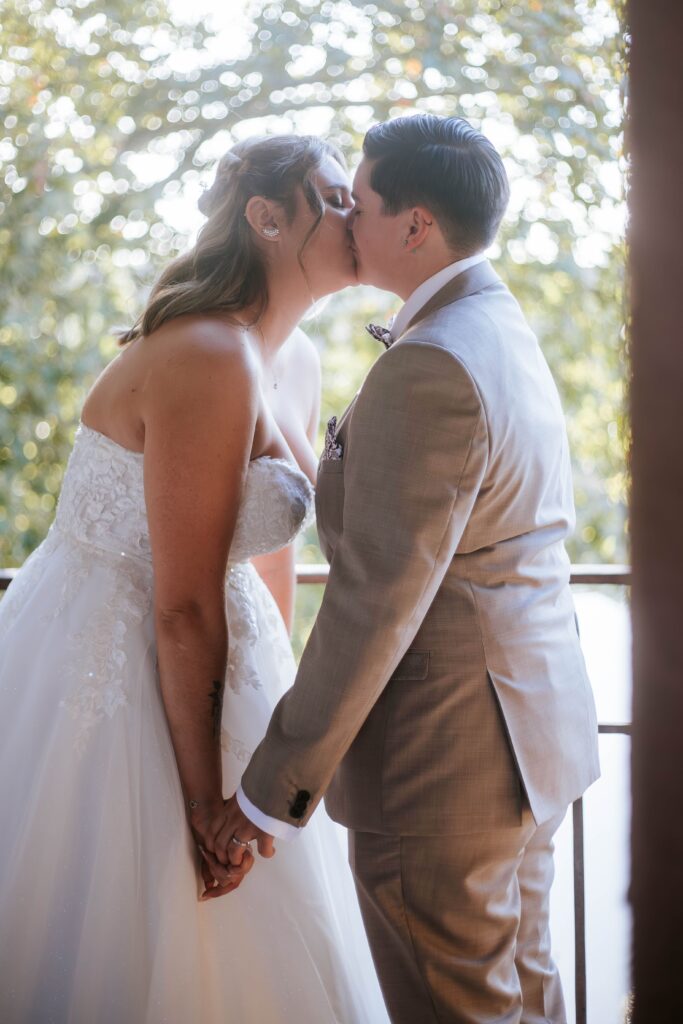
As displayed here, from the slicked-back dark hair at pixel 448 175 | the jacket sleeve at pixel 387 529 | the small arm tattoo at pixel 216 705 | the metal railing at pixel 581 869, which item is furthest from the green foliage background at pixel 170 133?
the jacket sleeve at pixel 387 529

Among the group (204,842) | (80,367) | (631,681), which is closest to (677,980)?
(631,681)

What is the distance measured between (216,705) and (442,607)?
50 cm

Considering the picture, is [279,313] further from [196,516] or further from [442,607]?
[442,607]

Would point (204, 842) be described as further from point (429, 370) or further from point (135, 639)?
point (429, 370)

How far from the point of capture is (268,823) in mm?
1556

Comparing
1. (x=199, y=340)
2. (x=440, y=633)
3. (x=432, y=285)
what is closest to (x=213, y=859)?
(x=440, y=633)

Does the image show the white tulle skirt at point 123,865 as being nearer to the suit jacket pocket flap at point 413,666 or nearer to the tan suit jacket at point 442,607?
the tan suit jacket at point 442,607

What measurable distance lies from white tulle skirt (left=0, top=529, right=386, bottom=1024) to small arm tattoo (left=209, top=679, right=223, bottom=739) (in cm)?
7

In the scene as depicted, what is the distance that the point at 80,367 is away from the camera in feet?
18.0

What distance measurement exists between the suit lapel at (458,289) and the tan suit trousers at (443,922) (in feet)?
2.71

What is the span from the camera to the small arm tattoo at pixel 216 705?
1799 millimetres

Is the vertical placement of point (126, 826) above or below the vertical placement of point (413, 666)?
below

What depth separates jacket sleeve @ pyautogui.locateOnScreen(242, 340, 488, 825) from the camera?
146 cm

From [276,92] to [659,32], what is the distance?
16.7 feet
